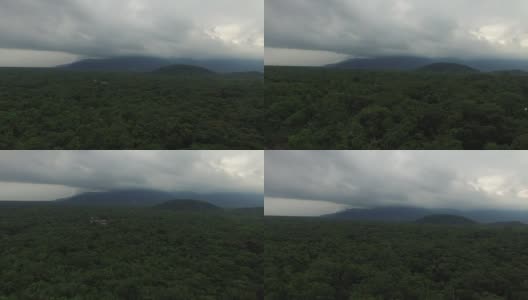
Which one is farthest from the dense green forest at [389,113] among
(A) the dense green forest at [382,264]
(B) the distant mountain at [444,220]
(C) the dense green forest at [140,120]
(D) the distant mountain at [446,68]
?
(B) the distant mountain at [444,220]

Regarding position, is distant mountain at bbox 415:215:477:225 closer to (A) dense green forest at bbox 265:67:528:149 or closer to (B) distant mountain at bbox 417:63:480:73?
(A) dense green forest at bbox 265:67:528:149

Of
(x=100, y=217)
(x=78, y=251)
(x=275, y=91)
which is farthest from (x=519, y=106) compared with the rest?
(x=100, y=217)

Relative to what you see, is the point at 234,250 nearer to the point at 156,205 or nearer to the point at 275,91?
Result: the point at 275,91

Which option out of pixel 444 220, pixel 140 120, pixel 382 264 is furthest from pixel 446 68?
pixel 140 120

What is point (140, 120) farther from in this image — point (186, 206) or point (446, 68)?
point (446, 68)

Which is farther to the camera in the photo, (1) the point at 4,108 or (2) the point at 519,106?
(1) the point at 4,108

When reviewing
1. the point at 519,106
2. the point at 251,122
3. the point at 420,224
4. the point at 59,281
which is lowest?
the point at 59,281

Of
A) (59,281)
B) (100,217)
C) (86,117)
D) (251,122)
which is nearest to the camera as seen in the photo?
(59,281)
